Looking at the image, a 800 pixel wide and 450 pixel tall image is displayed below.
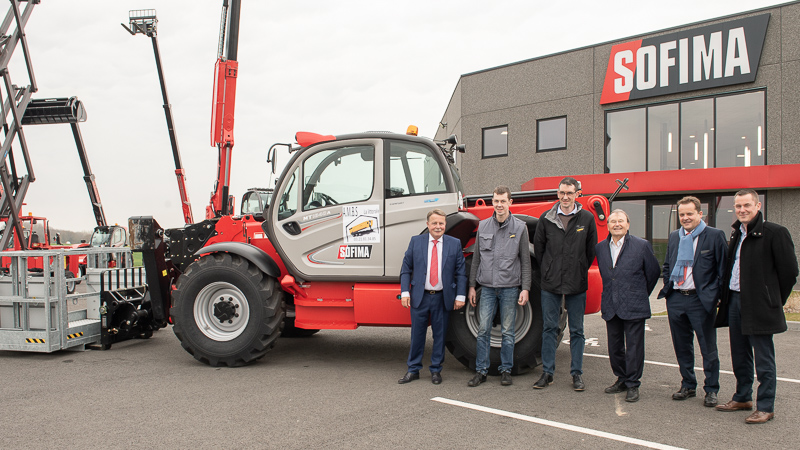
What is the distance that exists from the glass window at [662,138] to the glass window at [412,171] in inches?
488

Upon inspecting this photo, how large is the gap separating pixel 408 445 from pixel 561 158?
14.9 m

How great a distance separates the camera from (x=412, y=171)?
241 inches

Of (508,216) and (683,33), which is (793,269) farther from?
(683,33)

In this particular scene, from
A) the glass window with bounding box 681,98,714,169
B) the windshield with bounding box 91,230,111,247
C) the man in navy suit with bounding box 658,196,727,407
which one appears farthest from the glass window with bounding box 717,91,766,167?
the windshield with bounding box 91,230,111,247

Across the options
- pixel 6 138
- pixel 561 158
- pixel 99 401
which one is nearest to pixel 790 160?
pixel 561 158

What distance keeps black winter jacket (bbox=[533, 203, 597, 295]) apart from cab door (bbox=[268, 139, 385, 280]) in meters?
1.72

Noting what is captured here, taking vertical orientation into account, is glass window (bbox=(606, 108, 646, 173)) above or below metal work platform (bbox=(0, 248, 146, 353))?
above

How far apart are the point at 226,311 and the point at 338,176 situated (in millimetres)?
1988

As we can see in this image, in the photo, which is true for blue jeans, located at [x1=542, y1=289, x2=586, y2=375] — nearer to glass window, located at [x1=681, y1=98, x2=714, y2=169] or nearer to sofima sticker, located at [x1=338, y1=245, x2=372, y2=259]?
sofima sticker, located at [x1=338, y1=245, x2=372, y2=259]

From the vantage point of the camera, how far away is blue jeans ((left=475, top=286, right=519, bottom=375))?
5383 millimetres

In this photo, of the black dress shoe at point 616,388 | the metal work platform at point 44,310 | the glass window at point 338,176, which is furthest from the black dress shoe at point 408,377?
the metal work platform at point 44,310

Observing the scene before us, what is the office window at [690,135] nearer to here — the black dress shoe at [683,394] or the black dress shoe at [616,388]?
the black dress shoe at [683,394]

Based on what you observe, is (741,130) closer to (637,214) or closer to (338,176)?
(637,214)

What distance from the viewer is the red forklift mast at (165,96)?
15.6 m
